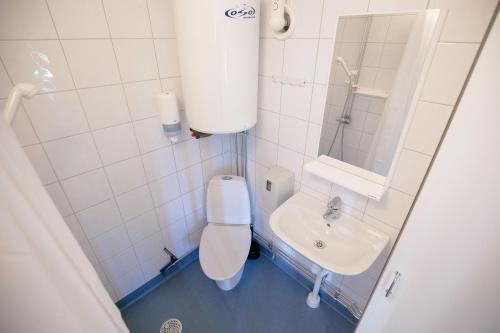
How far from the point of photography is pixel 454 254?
47cm

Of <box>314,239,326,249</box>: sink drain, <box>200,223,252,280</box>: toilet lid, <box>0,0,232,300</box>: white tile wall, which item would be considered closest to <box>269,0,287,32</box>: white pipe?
<box>0,0,232,300</box>: white tile wall

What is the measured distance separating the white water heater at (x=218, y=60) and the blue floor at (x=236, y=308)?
1223 millimetres

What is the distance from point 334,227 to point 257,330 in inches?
33.8

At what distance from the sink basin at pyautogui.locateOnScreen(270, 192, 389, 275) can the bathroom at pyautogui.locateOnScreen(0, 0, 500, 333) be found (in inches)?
0.4

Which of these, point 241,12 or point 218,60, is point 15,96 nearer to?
point 218,60

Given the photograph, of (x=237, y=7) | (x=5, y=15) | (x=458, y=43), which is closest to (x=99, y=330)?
(x=5, y=15)

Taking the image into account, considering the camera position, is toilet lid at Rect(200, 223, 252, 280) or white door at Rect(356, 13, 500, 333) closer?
white door at Rect(356, 13, 500, 333)

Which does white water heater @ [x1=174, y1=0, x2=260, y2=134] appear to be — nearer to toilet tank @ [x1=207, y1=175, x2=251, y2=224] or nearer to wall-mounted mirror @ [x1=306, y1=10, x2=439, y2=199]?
wall-mounted mirror @ [x1=306, y1=10, x2=439, y2=199]

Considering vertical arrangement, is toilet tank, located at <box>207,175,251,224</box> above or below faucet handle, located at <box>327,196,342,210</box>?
below

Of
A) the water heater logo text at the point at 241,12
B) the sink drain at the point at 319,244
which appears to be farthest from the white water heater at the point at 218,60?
the sink drain at the point at 319,244

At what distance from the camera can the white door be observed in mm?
386

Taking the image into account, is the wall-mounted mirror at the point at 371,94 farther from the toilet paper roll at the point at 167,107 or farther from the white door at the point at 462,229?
the toilet paper roll at the point at 167,107

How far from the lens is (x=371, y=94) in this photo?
3.27 ft

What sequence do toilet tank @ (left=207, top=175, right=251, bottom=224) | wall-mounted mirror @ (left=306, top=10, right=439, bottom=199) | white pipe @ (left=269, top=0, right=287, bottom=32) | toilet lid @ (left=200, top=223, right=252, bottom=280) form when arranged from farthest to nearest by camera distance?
toilet tank @ (left=207, top=175, right=251, bottom=224) < toilet lid @ (left=200, top=223, right=252, bottom=280) < white pipe @ (left=269, top=0, right=287, bottom=32) < wall-mounted mirror @ (left=306, top=10, right=439, bottom=199)
